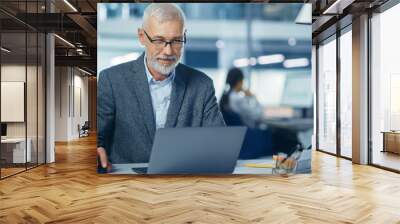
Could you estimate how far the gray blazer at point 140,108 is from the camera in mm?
6547

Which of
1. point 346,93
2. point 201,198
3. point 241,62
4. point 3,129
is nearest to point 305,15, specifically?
point 241,62

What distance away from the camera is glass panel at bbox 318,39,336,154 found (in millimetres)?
10102

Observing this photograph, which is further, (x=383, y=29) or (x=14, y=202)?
(x=383, y=29)

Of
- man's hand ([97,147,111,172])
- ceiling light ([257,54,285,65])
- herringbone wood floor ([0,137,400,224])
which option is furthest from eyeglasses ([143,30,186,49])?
herringbone wood floor ([0,137,400,224])

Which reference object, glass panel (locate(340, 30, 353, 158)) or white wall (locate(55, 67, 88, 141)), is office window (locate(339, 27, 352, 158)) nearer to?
glass panel (locate(340, 30, 353, 158))

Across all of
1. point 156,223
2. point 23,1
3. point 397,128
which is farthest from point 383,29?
point 23,1

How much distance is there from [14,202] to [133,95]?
2.56m

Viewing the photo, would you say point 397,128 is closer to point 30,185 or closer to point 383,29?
point 383,29

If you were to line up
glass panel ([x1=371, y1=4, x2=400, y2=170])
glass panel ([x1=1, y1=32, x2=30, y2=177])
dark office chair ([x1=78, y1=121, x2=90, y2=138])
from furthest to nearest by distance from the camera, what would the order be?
dark office chair ([x1=78, y1=121, x2=90, y2=138])
glass panel ([x1=371, y1=4, x2=400, y2=170])
glass panel ([x1=1, y1=32, x2=30, y2=177])

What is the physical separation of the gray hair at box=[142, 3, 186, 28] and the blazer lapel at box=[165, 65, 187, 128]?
3.21 feet

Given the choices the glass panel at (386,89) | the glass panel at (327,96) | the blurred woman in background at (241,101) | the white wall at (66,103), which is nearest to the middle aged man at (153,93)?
the blurred woman in background at (241,101)

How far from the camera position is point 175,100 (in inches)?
258

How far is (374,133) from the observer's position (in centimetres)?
790

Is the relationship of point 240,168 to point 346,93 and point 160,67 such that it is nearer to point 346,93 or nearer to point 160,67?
point 160,67
